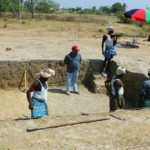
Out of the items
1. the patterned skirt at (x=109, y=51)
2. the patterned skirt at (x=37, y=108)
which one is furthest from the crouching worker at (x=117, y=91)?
the patterned skirt at (x=109, y=51)

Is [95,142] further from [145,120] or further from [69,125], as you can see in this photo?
[145,120]

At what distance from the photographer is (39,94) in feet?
25.2

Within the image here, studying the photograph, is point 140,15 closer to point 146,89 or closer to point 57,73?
point 57,73

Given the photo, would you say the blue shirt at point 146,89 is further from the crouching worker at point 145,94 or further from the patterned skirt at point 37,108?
the patterned skirt at point 37,108

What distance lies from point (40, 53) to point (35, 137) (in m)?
8.10

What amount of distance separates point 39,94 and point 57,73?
17.6 ft

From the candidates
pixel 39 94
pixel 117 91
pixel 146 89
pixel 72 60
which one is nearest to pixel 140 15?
pixel 72 60

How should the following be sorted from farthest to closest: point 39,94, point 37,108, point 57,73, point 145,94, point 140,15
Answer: point 140,15 < point 57,73 < point 145,94 < point 37,108 < point 39,94

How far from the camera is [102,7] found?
3255 inches

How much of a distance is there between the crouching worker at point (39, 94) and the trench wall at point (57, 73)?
181 inches

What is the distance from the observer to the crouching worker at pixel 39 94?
7523 mm

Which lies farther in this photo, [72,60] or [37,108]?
[72,60]

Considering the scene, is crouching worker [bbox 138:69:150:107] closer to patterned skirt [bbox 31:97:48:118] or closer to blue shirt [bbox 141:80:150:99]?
blue shirt [bbox 141:80:150:99]

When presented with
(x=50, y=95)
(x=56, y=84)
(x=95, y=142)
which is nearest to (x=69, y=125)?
(x=95, y=142)
